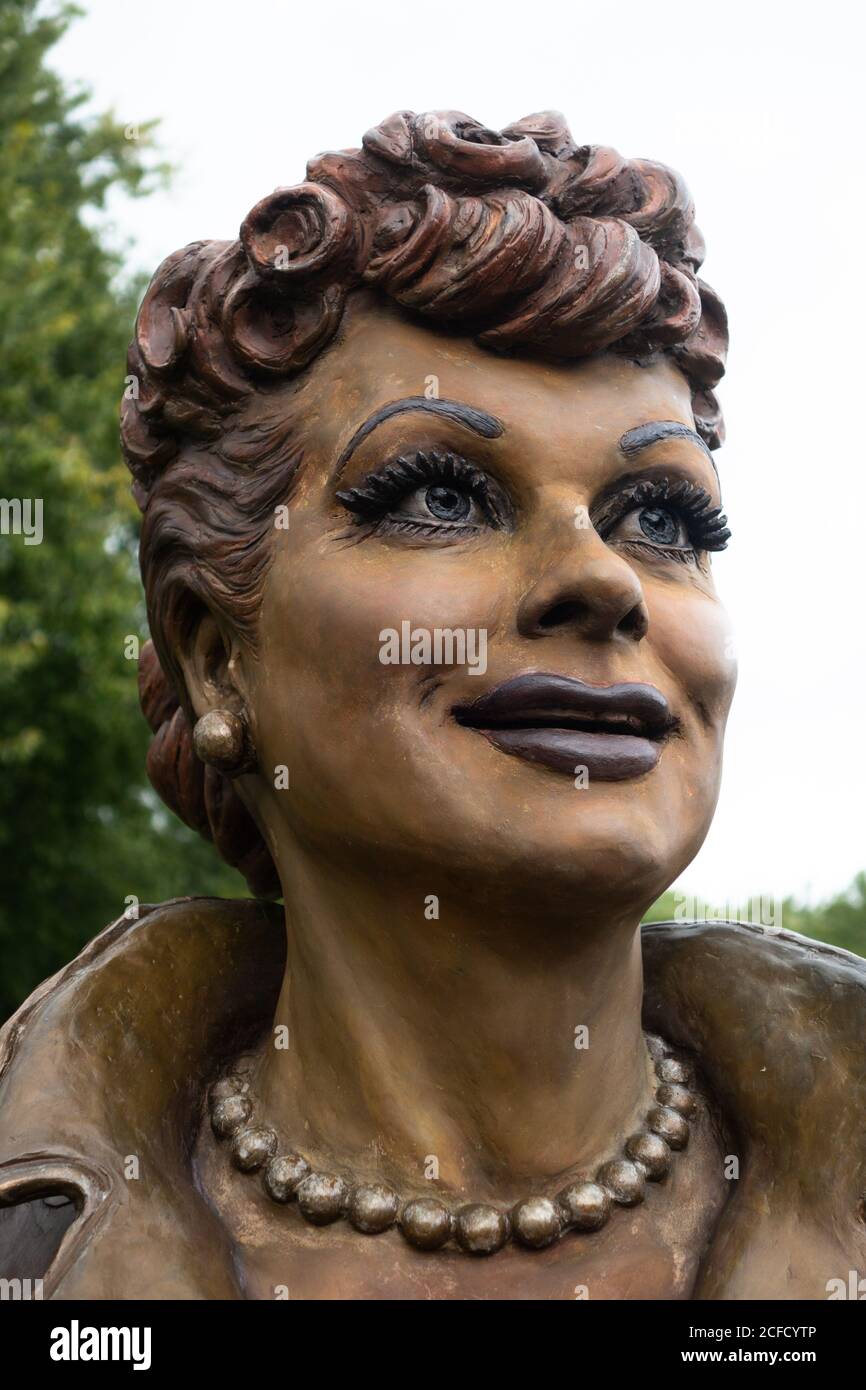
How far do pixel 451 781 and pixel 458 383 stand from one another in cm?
78

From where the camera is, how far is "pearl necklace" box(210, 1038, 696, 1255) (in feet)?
10.4

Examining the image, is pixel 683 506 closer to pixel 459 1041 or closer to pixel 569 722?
pixel 569 722

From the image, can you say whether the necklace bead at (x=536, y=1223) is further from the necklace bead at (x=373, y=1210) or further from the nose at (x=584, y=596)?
the nose at (x=584, y=596)

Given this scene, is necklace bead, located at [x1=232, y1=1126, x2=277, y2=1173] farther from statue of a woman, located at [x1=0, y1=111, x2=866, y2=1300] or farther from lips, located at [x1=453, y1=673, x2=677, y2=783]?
lips, located at [x1=453, y1=673, x2=677, y2=783]

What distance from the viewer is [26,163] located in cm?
1201

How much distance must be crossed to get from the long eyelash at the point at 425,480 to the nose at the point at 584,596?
20 cm

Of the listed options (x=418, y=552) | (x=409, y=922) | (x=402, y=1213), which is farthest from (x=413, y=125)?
(x=402, y=1213)

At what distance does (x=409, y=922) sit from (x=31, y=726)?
9.14 meters

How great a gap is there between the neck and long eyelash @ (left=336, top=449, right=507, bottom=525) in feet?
2.38

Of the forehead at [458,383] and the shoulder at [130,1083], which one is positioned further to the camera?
the forehead at [458,383]

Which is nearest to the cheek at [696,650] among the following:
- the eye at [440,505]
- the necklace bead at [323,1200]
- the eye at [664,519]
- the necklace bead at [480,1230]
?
the eye at [664,519]

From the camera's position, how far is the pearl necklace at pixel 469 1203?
3.16 meters

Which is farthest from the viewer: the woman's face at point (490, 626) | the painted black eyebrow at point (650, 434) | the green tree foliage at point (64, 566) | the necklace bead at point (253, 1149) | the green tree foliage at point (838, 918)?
the green tree foliage at point (838, 918)

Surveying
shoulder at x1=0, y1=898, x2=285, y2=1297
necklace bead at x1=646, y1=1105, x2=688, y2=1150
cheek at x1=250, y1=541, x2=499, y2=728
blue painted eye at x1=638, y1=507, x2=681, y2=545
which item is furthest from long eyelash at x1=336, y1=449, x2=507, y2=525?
necklace bead at x1=646, y1=1105, x2=688, y2=1150
